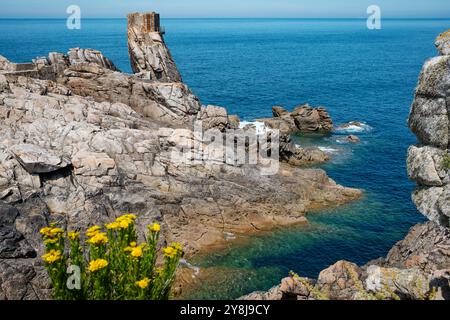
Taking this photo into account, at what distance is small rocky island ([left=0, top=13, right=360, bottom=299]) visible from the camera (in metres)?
38.2

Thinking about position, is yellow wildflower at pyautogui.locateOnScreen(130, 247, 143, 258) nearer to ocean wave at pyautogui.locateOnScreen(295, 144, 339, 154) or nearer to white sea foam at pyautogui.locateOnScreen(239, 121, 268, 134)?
ocean wave at pyautogui.locateOnScreen(295, 144, 339, 154)

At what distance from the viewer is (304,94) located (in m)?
118

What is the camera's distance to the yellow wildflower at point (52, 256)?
13828mm

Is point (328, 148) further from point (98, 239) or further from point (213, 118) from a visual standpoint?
point (98, 239)

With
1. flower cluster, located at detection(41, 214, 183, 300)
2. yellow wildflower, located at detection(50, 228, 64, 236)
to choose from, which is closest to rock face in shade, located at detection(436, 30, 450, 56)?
flower cluster, located at detection(41, 214, 183, 300)

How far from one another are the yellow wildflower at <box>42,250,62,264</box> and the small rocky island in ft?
67.7

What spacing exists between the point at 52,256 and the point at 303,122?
70.6 metres

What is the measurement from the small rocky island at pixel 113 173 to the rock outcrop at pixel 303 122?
19.6m

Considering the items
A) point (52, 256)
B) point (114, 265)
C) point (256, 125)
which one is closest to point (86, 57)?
point (256, 125)

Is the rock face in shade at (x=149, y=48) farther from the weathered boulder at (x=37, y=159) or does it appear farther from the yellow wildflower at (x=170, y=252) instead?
the yellow wildflower at (x=170, y=252)

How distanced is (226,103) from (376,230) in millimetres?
61999

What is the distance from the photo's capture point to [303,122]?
266 feet

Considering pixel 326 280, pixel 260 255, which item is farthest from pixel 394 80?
pixel 326 280
